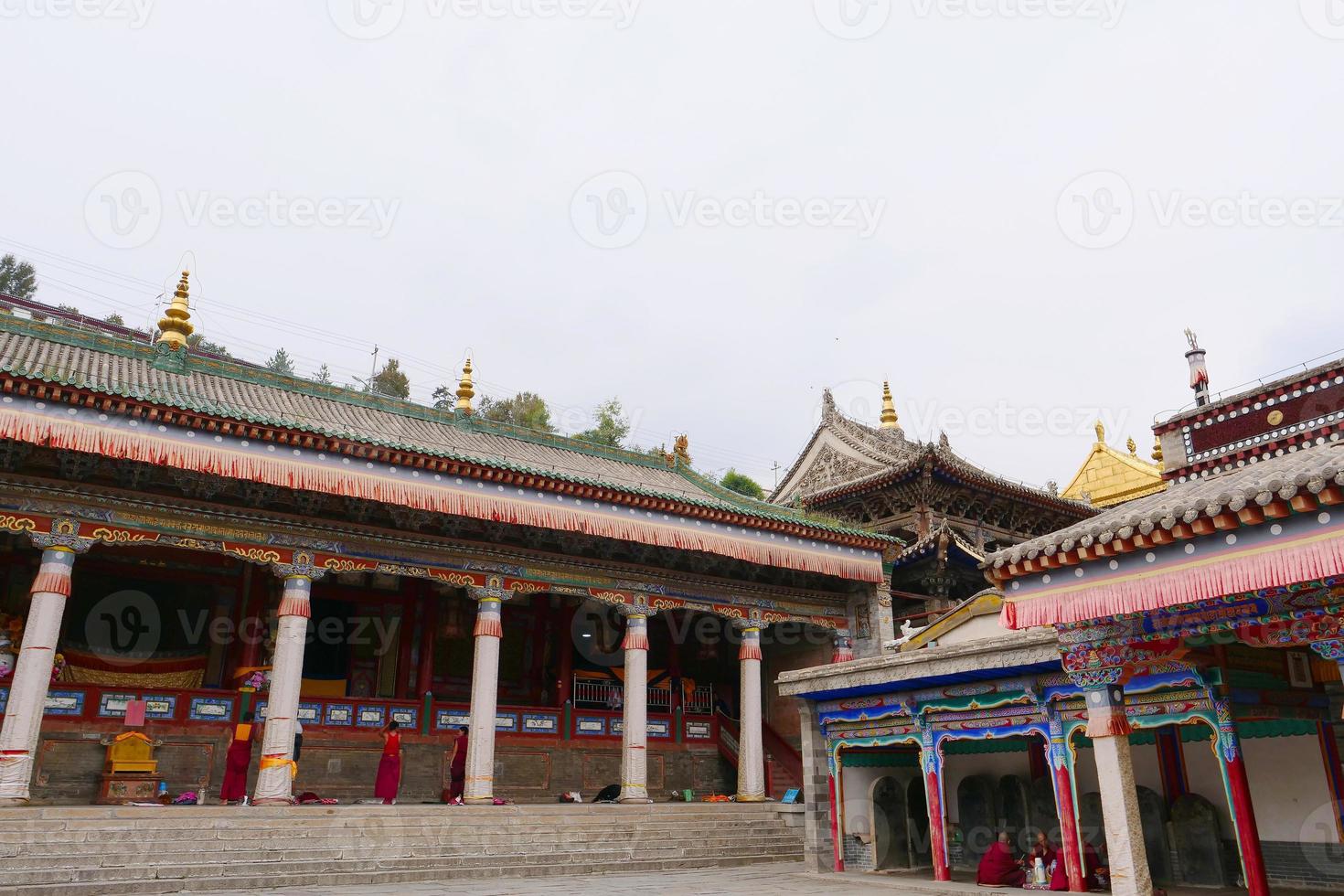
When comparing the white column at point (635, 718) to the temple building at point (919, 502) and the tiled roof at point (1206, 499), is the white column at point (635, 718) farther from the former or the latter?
the tiled roof at point (1206, 499)

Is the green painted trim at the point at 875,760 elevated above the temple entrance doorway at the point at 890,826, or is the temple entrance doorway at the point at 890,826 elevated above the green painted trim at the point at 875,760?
the green painted trim at the point at 875,760

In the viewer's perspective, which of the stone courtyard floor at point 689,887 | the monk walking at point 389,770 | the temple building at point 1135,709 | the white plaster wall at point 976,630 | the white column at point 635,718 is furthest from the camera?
the white column at point 635,718

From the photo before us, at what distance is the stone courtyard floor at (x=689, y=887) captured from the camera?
8789 mm

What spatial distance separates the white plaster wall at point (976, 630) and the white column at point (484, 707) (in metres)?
6.59

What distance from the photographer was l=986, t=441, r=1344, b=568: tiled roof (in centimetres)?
577

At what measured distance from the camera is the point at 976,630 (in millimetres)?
13320

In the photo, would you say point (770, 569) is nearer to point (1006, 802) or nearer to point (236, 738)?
point (1006, 802)

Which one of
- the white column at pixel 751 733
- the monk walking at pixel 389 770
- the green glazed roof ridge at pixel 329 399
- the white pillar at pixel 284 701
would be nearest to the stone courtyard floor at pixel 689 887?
the white pillar at pixel 284 701

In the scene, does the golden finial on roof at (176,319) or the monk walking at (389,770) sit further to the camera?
the golden finial on roof at (176,319)

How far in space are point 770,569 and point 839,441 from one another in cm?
1071

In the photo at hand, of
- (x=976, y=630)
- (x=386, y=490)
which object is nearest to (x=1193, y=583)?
(x=976, y=630)

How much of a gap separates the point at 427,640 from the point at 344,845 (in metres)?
5.78

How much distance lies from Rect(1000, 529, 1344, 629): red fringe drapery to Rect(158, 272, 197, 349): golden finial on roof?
1492 centimetres

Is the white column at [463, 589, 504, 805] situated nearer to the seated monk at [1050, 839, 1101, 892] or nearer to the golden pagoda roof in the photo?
the seated monk at [1050, 839, 1101, 892]
